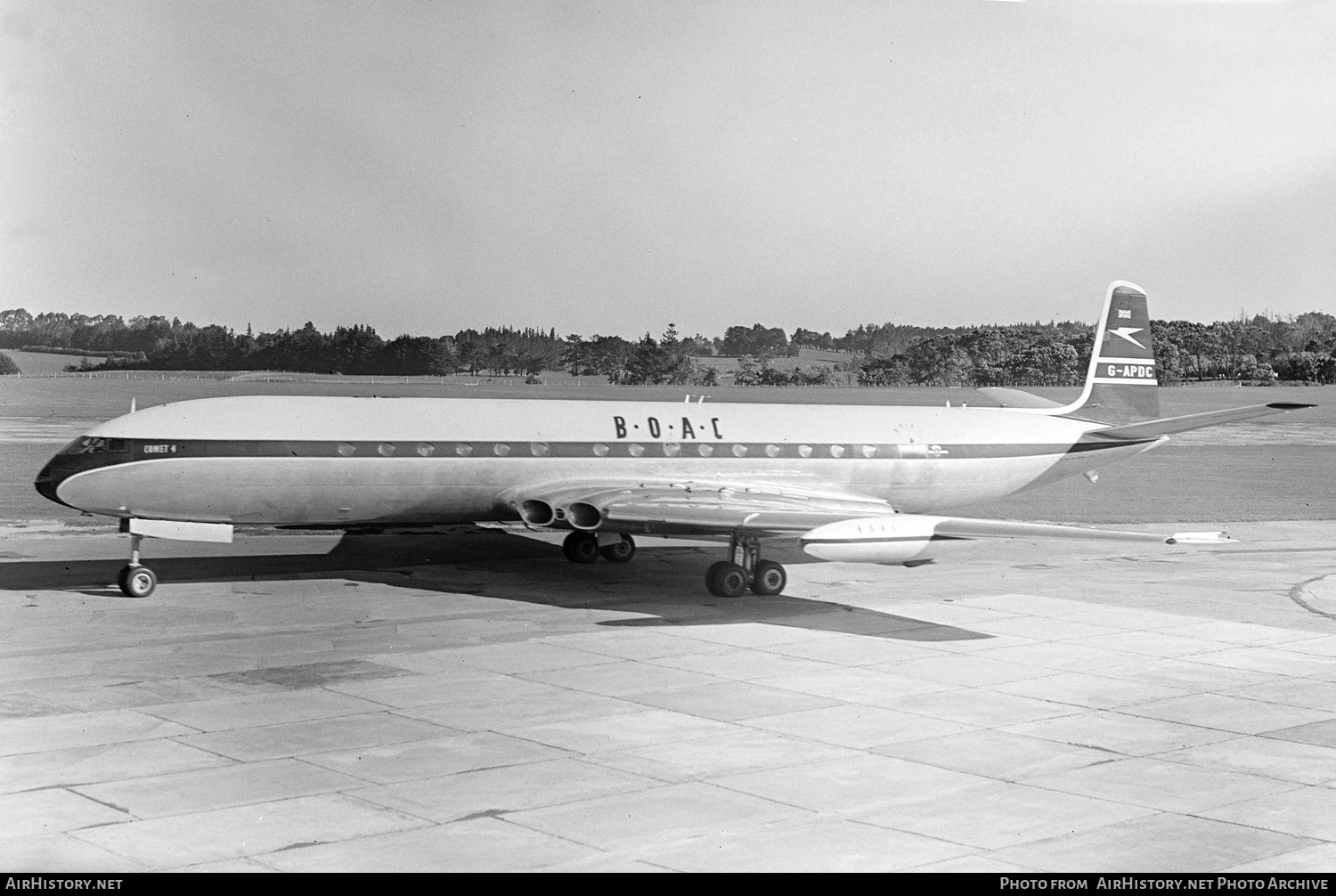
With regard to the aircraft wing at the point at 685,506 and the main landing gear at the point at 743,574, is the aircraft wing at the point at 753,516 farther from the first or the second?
the main landing gear at the point at 743,574

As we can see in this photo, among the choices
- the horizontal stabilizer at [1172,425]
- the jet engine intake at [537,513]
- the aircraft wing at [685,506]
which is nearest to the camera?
the aircraft wing at [685,506]

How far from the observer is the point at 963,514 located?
31.5 meters

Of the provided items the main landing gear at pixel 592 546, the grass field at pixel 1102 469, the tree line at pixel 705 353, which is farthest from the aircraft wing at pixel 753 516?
the tree line at pixel 705 353

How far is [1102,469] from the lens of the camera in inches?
2009

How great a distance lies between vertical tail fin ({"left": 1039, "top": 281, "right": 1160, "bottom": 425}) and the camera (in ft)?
92.5

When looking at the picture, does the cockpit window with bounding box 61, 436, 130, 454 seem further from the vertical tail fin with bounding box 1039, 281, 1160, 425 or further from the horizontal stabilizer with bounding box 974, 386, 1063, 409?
the vertical tail fin with bounding box 1039, 281, 1160, 425

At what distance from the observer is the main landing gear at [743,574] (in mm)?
21016

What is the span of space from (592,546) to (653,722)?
11360 millimetres

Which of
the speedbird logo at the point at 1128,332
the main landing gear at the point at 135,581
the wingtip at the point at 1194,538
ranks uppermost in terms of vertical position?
the speedbird logo at the point at 1128,332

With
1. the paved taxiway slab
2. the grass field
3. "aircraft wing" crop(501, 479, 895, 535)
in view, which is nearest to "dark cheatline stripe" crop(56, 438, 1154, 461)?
"aircraft wing" crop(501, 479, 895, 535)

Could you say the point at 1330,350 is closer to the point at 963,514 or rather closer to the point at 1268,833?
the point at 963,514

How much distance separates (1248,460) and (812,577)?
124 feet

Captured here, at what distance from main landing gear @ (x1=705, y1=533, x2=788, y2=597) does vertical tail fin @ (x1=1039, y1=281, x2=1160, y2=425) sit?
33.0 feet

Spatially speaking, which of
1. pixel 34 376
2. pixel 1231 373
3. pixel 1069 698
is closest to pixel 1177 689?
pixel 1069 698
